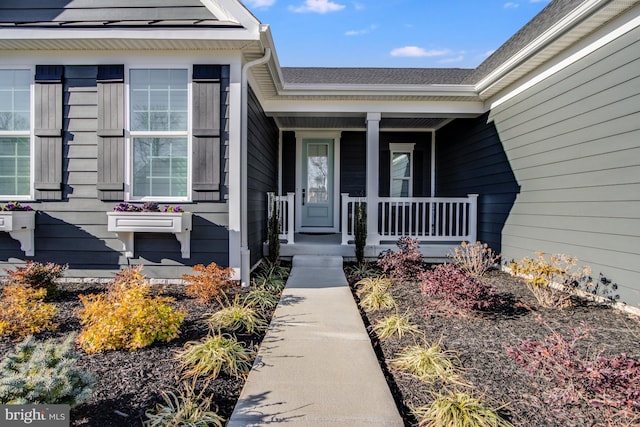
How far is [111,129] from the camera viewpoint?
14.9 feet

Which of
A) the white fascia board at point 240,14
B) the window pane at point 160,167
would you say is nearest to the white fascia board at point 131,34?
the white fascia board at point 240,14

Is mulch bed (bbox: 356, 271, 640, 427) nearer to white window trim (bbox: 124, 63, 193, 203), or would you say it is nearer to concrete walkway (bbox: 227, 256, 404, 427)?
concrete walkway (bbox: 227, 256, 404, 427)

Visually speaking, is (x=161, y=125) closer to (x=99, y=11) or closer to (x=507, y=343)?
(x=99, y=11)

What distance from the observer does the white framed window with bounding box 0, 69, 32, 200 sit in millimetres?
4633

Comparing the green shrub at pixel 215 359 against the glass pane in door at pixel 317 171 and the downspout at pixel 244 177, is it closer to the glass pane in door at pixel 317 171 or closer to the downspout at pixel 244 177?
the downspout at pixel 244 177

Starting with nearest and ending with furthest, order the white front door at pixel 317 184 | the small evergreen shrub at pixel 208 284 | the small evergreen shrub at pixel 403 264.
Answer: the small evergreen shrub at pixel 208 284 < the small evergreen shrub at pixel 403 264 < the white front door at pixel 317 184

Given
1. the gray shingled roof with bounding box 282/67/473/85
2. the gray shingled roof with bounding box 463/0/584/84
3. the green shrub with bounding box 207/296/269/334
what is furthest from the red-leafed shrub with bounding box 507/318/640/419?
the gray shingled roof with bounding box 282/67/473/85

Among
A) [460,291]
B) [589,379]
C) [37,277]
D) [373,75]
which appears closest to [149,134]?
[37,277]

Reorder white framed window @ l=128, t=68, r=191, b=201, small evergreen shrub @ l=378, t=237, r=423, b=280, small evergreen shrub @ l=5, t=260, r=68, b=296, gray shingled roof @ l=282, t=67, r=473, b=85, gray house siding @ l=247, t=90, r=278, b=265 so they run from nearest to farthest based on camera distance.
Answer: small evergreen shrub @ l=5, t=260, r=68, b=296 < white framed window @ l=128, t=68, r=191, b=201 < gray house siding @ l=247, t=90, r=278, b=265 < small evergreen shrub @ l=378, t=237, r=423, b=280 < gray shingled roof @ l=282, t=67, r=473, b=85

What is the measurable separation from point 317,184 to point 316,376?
246 inches

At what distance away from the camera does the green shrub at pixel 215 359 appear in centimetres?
238

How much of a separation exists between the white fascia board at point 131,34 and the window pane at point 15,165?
122 centimetres

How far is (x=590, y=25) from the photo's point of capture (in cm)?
394

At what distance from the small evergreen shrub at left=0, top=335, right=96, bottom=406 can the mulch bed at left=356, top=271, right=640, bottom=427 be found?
1640 millimetres
